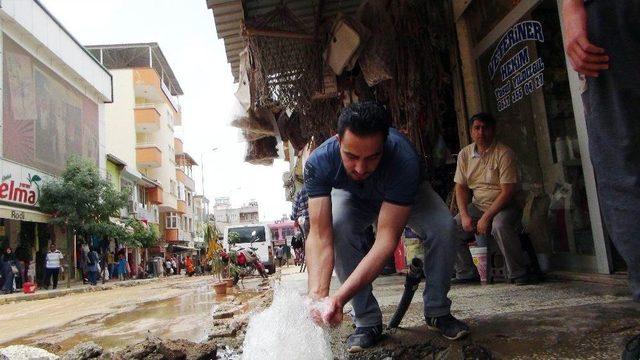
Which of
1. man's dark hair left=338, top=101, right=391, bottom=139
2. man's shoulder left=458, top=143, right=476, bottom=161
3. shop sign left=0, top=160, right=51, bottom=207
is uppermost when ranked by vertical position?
shop sign left=0, top=160, right=51, bottom=207

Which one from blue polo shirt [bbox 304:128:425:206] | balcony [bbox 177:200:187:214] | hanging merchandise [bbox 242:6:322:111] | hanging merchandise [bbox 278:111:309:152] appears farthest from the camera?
balcony [bbox 177:200:187:214]

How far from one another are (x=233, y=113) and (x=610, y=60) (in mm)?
5265

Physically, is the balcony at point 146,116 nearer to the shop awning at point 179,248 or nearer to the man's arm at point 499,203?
the shop awning at point 179,248

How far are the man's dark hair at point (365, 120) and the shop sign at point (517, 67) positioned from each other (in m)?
2.76

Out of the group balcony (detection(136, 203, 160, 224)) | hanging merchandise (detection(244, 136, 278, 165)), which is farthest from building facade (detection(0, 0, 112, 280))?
hanging merchandise (detection(244, 136, 278, 165))

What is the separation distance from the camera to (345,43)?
4934mm

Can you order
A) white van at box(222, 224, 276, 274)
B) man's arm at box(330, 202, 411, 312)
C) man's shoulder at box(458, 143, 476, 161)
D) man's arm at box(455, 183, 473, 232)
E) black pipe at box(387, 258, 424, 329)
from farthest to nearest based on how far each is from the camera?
white van at box(222, 224, 276, 274) < man's shoulder at box(458, 143, 476, 161) < man's arm at box(455, 183, 473, 232) < black pipe at box(387, 258, 424, 329) < man's arm at box(330, 202, 411, 312)

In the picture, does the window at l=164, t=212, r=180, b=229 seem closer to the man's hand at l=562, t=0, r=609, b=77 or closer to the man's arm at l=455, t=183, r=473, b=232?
the man's arm at l=455, t=183, r=473, b=232

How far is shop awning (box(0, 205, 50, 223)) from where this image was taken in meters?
16.1

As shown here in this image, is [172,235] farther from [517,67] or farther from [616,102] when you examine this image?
[616,102]

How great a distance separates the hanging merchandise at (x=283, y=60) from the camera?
5074 mm

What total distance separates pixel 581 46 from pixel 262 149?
6606 millimetres

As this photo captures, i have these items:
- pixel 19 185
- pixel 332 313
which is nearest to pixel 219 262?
pixel 332 313

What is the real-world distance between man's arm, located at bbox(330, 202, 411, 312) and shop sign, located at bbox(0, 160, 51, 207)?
1745cm
